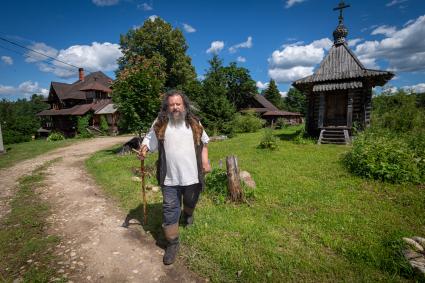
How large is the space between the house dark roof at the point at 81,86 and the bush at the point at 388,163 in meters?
32.9

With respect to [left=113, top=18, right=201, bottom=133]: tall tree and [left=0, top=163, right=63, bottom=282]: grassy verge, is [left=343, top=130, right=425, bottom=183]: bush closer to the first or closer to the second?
[left=0, top=163, right=63, bottom=282]: grassy verge

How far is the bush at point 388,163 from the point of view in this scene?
5969mm

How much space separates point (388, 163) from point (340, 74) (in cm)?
747

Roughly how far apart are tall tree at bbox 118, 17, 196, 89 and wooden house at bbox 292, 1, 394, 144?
19.4 metres

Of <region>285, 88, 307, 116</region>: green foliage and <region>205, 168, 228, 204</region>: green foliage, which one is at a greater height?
<region>285, 88, 307, 116</region>: green foliage

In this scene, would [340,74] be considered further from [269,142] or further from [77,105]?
[77,105]

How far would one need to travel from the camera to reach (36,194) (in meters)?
6.44

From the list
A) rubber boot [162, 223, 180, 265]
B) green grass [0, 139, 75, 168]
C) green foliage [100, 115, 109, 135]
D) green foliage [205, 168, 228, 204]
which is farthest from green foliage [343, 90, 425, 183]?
green foliage [100, 115, 109, 135]

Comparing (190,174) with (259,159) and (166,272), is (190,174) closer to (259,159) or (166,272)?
(166,272)

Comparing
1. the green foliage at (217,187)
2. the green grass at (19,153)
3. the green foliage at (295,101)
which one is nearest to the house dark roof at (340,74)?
the green foliage at (217,187)

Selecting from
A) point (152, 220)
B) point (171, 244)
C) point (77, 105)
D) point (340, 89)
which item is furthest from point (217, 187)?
point (77, 105)

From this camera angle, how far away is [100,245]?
12.4 ft

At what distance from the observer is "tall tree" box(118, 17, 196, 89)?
29953mm

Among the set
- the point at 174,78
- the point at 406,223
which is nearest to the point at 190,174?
the point at 406,223
